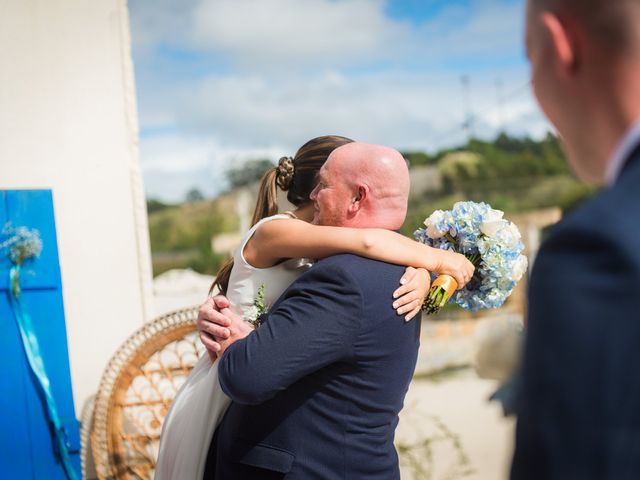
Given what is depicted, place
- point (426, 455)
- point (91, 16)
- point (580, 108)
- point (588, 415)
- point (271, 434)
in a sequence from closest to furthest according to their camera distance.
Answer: point (588, 415)
point (580, 108)
point (271, 434)
point (91, 16)
point (426, 455)

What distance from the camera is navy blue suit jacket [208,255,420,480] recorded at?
1754 millimetres

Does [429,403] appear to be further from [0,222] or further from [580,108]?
[580,108]

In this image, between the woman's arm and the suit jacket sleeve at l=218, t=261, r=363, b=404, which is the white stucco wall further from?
the suit jacket sleeve at l=218, t=261, r=363, b=404

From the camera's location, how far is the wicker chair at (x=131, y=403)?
11.9 ft

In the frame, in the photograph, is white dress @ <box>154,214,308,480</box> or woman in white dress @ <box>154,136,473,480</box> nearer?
woman in white dress @ <box>154,136,473,480</box>

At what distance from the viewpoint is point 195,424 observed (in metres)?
2.15

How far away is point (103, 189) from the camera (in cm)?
389

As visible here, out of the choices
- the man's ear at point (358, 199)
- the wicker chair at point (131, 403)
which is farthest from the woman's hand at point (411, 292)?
the wicker chair at point (131, 403)

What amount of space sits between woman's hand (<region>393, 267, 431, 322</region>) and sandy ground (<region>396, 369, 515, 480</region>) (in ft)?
6.84

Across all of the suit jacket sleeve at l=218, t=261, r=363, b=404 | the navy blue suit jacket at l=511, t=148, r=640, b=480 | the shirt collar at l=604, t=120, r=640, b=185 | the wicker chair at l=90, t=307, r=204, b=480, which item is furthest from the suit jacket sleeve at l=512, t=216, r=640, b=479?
the wicker chair at l=90, t=307, r=204, b=480

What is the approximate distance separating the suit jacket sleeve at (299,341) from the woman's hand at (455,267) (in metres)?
0.38

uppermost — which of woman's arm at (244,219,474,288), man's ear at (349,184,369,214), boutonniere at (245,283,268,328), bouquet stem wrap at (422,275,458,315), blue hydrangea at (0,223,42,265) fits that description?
man's ear at (349,184,369,214)

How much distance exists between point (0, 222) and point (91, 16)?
121cm

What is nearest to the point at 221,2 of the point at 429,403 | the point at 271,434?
the point at 429,403
